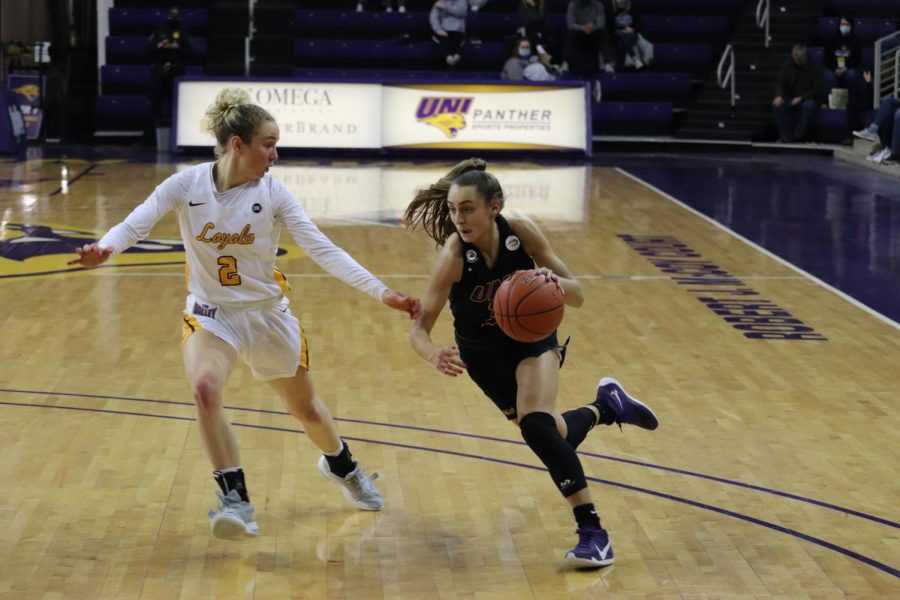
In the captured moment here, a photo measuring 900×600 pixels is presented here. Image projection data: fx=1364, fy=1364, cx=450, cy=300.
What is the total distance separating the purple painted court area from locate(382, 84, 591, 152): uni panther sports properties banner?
1.54m

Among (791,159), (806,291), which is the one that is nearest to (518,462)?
(806,291)

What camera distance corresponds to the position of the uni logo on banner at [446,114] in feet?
64.4

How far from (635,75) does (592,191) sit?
6892mm

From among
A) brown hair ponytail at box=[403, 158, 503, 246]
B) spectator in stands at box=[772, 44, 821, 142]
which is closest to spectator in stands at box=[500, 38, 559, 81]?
spectator in stands at box=[772, 44, 821, 142]

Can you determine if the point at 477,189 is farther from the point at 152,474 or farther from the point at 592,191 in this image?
the point at 592,191

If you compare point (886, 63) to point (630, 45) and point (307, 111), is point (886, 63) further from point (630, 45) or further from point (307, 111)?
point (307, 111)

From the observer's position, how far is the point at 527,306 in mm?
4832

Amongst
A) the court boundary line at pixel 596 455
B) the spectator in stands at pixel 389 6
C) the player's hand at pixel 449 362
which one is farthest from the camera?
the spectator in stands at pixel 389 6

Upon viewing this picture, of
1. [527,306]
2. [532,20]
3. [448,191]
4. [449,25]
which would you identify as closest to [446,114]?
[449,25]

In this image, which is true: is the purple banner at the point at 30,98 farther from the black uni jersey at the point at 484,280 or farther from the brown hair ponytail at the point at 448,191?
the black uni jersey at the point at 484,280

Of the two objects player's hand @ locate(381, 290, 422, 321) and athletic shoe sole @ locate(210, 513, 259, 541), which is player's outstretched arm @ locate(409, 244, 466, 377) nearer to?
player's hand @ locate(381, 290, 422, 321)

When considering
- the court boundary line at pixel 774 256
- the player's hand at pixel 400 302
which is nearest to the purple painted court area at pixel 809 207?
the court boundary line at pixel 774 256

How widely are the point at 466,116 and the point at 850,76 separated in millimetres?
6218

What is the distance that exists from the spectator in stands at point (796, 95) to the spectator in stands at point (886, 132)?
1941 mm
